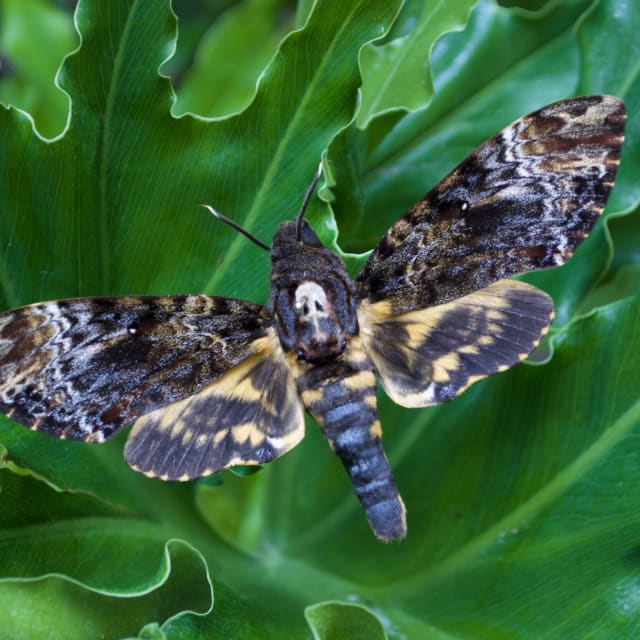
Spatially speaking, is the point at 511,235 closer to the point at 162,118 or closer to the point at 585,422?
the point at 585,422

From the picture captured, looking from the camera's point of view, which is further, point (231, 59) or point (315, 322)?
point (231, 59)

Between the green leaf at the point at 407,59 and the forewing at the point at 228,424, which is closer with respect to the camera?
the forewing at the point at 228,424

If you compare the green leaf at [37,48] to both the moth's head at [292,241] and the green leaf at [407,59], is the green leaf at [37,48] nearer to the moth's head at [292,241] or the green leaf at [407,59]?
the green leaf at [407,59]

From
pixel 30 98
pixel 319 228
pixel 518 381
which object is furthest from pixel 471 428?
pixel 30 98

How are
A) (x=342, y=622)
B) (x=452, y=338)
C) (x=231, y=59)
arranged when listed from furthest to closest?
1. (x=231, y=59)
2. (x=452, y=338)
3. (x=342, y=622)

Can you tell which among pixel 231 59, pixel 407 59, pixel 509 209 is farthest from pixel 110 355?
pixel 231 59

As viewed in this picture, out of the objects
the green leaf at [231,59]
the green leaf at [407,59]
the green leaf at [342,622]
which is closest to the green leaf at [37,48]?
the green leaf at [231,59]

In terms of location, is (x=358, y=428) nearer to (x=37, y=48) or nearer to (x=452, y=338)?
(x=452, y=338)

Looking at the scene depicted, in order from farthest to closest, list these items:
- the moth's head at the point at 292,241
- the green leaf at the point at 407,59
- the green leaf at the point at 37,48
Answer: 1. the green leaf at the point at 37,48
2. the green leaf at the point at 407,59
3. the moth's head at the point at 292,241
